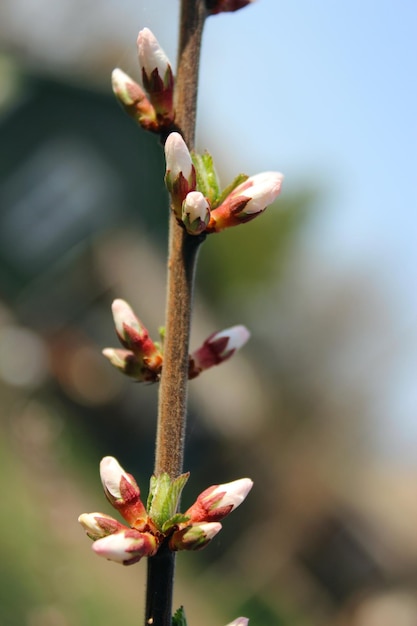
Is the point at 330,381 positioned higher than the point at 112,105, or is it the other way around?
the point at 112,105

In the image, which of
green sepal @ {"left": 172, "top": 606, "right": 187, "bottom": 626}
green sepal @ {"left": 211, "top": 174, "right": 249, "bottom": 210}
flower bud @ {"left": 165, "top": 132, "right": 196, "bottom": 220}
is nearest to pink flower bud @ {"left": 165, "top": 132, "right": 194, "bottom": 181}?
flower bud @ {"left": 165, "top": 132, "right": 196, "bottom": 220}

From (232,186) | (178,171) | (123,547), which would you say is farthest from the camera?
(232,186)

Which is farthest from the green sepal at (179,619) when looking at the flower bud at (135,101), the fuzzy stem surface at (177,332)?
the flower bud at (135,101)

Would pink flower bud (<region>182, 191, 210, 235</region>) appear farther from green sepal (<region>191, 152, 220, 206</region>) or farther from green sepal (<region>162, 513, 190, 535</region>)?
green sepal (<region>162, 513, 190, 535</region>)

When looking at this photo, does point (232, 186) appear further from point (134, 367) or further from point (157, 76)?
point (134, 367)

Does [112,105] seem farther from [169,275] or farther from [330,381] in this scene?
[169,275]

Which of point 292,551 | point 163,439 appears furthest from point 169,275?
point 292,551

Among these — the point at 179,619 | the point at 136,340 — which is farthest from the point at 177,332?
the point at 179,619
